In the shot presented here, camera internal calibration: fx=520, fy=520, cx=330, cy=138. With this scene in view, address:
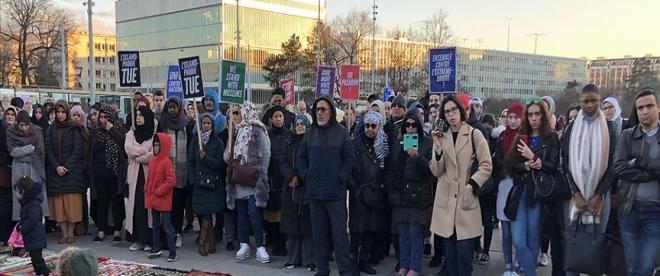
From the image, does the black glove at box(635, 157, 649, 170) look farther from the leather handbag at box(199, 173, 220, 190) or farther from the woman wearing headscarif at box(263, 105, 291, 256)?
the leather handbag at box(199, 173, 220, 190)

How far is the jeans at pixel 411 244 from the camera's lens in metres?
5.73

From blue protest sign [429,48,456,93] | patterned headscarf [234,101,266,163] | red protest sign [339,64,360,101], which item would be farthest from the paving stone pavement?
red protest sign [339,64,360,101]

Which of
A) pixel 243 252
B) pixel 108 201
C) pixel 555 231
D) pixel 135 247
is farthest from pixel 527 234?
pixel 108 201

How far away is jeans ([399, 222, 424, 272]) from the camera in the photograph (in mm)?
5727

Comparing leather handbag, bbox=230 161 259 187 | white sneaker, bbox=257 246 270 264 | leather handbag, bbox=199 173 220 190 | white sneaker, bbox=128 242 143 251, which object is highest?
leather handbag, bbox=230 161 259 187

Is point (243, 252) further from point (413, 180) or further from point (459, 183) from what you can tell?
point (459, 183)

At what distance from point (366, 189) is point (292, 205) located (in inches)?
40.5

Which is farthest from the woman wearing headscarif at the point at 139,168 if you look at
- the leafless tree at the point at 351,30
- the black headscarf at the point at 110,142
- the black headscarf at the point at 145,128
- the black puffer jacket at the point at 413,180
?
the leafless tree at the point at 351,30

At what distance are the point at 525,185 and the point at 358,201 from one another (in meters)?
1.85

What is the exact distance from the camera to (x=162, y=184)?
262 inches

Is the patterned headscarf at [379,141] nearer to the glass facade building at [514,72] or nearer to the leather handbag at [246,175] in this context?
the leather handbag at [246,175]

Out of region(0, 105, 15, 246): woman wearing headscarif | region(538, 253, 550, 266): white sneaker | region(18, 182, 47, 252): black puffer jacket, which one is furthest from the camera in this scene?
region(0, 105, 15, 246): woman wearing headscarif

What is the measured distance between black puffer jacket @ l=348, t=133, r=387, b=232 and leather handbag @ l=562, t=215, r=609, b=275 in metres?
2.08

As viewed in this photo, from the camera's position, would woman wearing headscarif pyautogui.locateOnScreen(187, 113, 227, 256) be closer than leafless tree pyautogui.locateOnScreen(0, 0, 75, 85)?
Yes
